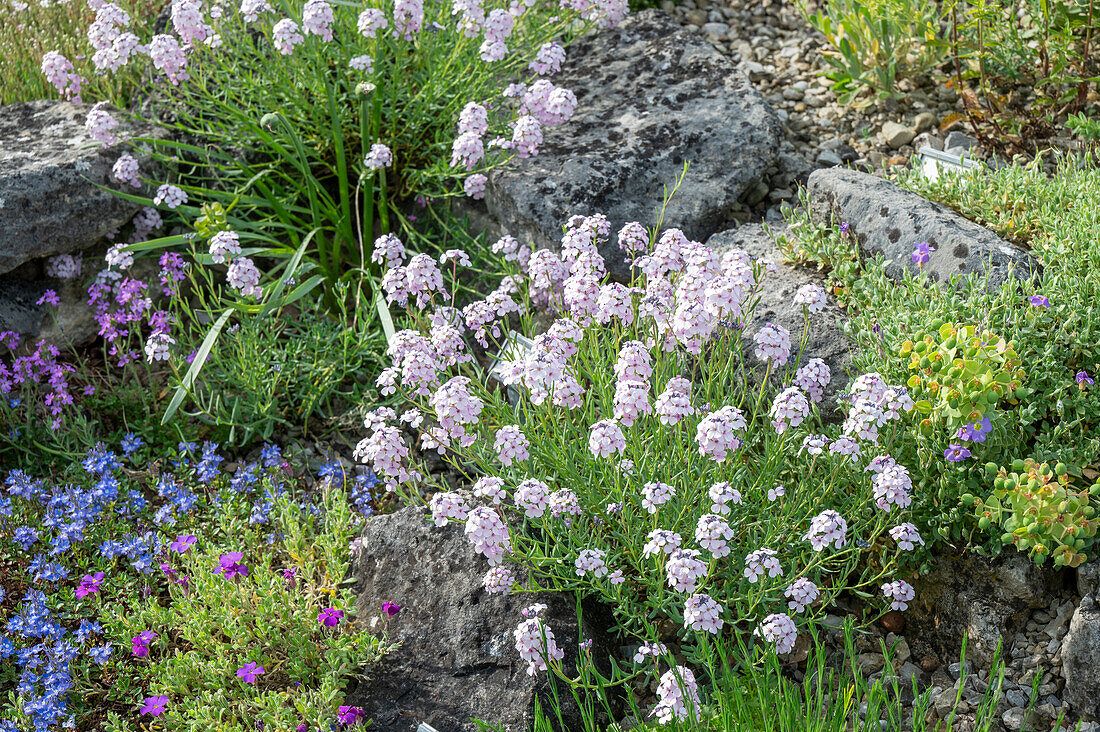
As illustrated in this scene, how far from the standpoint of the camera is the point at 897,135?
513 centimetres

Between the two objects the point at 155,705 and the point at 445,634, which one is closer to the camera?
the point at 155,705

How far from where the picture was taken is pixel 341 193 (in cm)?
484

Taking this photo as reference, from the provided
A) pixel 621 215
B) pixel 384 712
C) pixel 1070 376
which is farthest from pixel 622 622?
pixel 621 215

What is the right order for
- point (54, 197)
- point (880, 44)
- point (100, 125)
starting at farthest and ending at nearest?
1. point (880, 44)
2. point (54, 197)
3. point (100, 125)

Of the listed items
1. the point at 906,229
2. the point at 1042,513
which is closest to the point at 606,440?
the point at 1042,513

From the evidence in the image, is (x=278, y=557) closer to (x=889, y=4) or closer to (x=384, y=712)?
(x=384, y=712)

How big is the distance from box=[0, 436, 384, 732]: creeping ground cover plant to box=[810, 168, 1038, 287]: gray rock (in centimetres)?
247

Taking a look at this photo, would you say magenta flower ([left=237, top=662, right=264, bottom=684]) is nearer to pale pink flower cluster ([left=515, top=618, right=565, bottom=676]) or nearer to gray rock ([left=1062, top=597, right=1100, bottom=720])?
pale pink flower cluster ([left=515, top=618, right=565, bottom=676])

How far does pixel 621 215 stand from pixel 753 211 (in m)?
0.82

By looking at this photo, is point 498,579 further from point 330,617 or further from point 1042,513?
point 1042,513

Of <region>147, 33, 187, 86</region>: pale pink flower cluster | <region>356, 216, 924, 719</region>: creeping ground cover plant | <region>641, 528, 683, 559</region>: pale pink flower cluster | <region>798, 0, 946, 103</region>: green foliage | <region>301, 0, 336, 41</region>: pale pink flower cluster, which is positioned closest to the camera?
<region>641, 528, 683, 559</region>: pale pink flower cluster

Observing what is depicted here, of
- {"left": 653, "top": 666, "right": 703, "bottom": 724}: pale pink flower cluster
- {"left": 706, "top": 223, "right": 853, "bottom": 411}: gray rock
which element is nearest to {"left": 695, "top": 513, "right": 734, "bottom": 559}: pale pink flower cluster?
{"left": 653, "top": 666, "right": 703, "bottom": 724}: pale pink flower cluster

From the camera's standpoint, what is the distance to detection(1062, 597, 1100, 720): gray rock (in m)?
2.76

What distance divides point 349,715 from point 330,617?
0.40 meters
